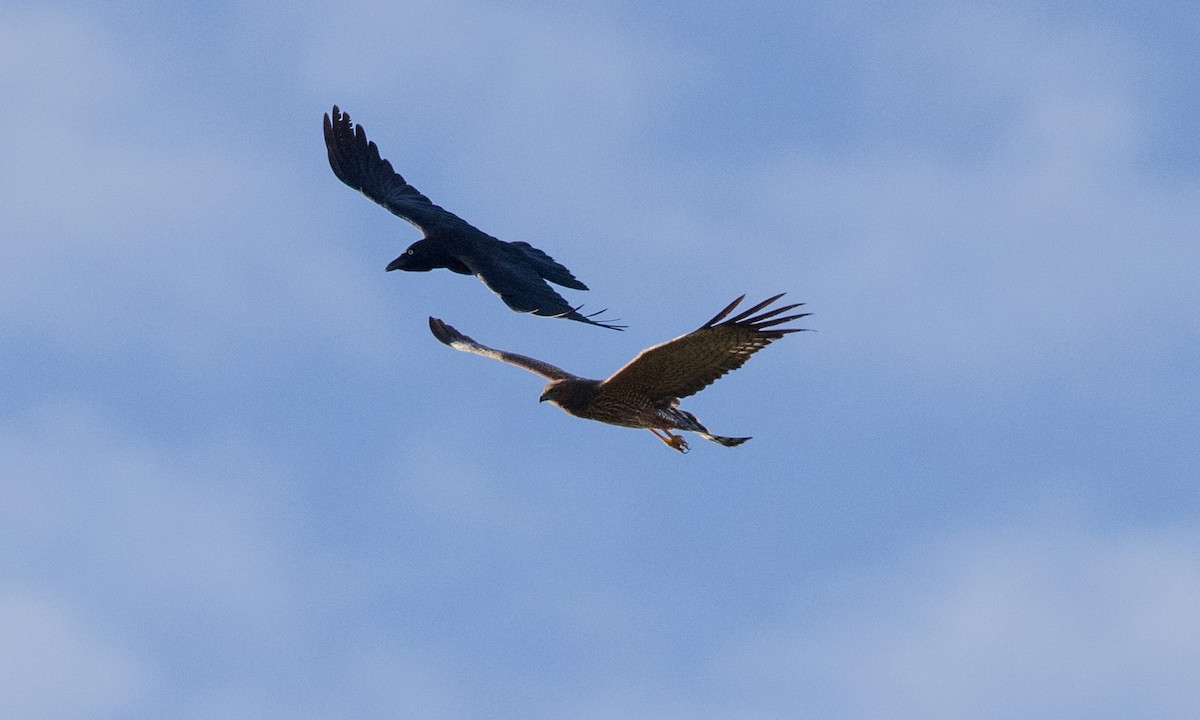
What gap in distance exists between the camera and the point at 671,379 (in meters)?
11.7

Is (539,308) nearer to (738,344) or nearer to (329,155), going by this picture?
(738,344)

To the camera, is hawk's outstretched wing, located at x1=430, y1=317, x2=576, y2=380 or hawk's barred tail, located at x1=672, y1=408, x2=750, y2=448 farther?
hawk's outstretched wing, located at x1=430, y1=317, x2=576, y2=380

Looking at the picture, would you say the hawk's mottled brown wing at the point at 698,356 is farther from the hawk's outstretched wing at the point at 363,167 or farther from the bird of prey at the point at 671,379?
→ the hawk's outstretched wing at the point at 363,167

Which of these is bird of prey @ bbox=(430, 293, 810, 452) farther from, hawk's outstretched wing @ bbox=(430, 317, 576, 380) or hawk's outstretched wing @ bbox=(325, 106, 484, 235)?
hawk's outstretched wing @ bbox=(325, 106, 484, 235)

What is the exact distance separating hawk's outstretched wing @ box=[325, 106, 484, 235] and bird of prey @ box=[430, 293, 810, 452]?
173 inches

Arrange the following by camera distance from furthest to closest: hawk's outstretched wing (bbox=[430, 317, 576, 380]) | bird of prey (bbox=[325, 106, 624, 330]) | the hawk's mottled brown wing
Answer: bird of prey (bbox=[325, 106, 624, 330])
hawk's outstretched wing (bbox=[430, 317, 576, 380])
the hawk's mottled brown wing

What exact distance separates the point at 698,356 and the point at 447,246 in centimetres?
502

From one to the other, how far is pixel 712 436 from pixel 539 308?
94.6 inches

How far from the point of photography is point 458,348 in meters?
14.8

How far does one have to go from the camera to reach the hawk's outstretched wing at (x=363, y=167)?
1698 cm

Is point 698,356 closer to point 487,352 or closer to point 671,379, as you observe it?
point 671,379

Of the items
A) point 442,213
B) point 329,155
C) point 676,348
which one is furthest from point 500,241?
point 676,348

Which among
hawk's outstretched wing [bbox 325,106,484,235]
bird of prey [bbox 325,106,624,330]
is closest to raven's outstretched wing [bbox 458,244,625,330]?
bird of prey [bbox 325,106,624,330]

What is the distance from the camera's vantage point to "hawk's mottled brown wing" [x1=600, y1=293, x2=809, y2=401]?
10977 millimetres
